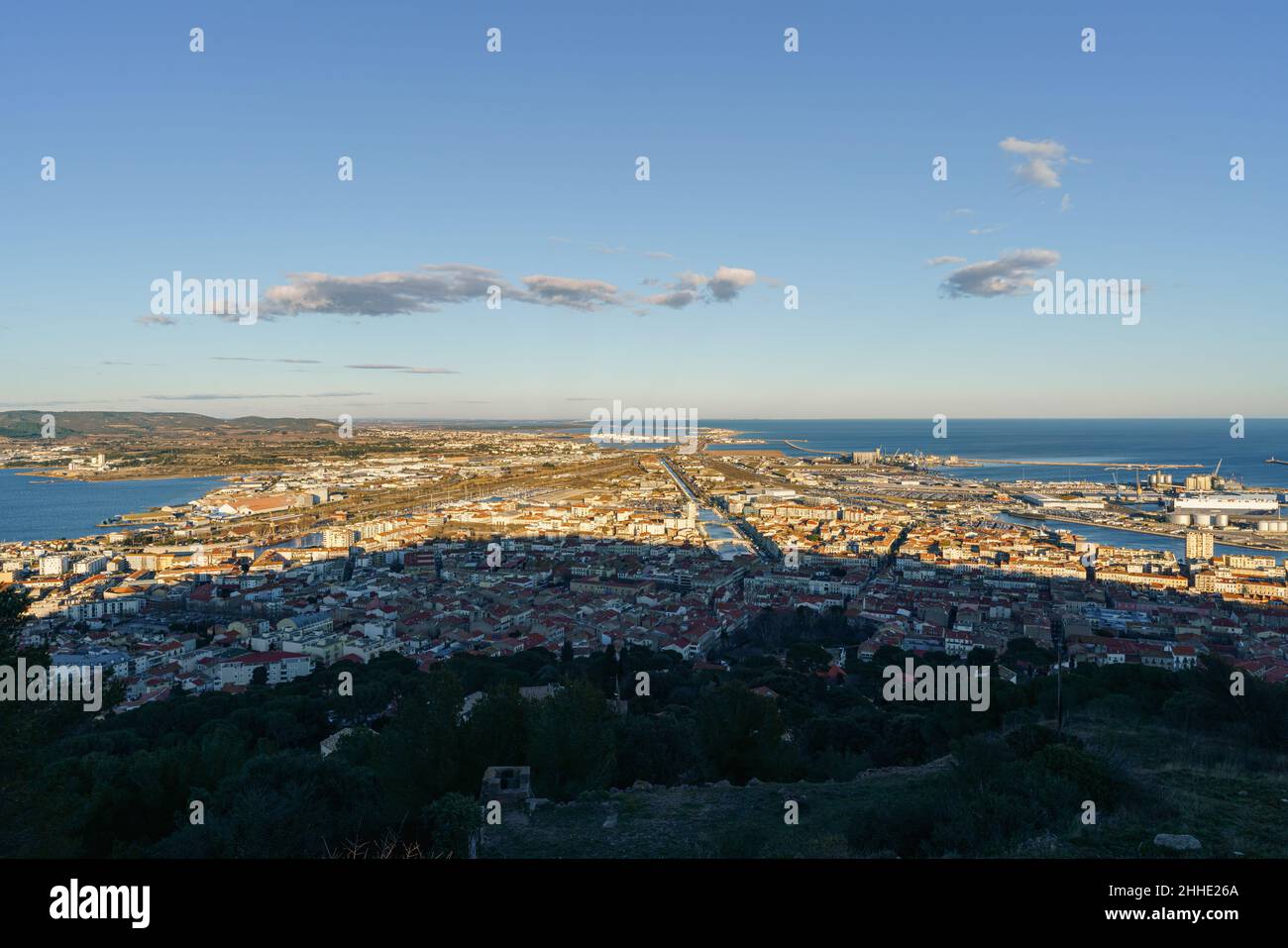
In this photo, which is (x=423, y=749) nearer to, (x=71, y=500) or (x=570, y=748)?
(x=570, y=748)

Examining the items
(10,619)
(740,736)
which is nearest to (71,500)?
(10,619)

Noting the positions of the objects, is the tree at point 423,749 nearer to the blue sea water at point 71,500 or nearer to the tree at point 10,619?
the tree at point 10,619

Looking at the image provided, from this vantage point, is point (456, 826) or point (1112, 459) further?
point (1112, 459)

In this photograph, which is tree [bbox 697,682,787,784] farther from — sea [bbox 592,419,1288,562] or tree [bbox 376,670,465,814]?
sea [bbox 592,419,1288,562]

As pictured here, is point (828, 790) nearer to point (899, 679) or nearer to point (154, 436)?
point (899, 679)

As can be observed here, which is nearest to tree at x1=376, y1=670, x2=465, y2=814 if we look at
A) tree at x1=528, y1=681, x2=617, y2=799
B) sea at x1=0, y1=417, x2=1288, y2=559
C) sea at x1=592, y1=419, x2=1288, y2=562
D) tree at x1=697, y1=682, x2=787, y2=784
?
tree at x1=528, y1=681, x2=617, y2=799
